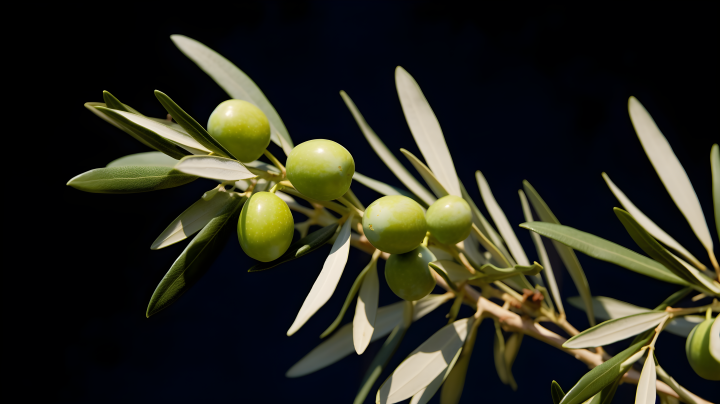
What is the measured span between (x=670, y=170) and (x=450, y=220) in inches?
13.9

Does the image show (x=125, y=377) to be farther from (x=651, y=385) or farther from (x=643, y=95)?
(x=643, y=95)

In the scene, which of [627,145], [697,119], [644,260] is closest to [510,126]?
[627,145]

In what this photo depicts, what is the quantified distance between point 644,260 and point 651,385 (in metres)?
0.12

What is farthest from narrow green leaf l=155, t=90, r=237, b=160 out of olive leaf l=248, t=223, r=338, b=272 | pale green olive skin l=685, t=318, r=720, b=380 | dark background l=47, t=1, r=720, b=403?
dark background l=47, t=1, r=720, b=403

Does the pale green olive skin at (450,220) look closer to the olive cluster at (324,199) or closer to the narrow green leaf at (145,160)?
the olive cluster at (324,199)

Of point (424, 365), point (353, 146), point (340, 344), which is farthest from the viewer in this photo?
point (353, 146)

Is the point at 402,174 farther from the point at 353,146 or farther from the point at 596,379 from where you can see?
the point at 353,146

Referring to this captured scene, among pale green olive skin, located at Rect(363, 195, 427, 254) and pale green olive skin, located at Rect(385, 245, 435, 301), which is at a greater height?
pale green olive skin, located at Rect(363, 195, 427, 254)

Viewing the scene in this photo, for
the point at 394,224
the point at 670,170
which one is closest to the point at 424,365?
the point at 394,224

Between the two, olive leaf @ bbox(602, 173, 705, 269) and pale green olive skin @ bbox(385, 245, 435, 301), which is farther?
olive leaf @ bbox(602, 173, 705, 269)

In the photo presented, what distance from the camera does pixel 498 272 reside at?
0.39m

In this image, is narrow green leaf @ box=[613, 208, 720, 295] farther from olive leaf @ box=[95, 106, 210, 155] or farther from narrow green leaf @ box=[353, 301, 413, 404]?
olive leaf @ box=[95, 106, 210, 155]

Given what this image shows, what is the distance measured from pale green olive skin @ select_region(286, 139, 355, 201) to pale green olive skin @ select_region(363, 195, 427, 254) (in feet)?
0.13

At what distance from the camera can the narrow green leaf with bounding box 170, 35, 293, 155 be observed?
1.53ft
